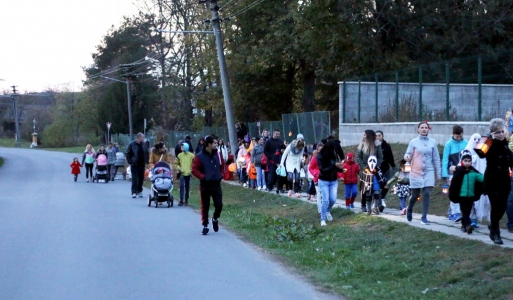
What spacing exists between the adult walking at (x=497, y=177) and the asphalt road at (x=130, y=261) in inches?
111

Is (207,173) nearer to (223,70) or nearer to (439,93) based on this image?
(439,93)

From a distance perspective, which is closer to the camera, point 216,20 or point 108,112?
point 216,20

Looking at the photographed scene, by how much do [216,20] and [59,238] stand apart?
54.5 feet

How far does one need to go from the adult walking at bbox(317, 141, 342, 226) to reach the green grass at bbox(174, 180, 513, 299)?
440 mm

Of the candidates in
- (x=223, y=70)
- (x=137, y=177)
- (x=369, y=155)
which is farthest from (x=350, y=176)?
(x=223, y=70)

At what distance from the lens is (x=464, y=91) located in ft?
74.4

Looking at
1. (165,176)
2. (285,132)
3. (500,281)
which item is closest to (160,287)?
(500,281)

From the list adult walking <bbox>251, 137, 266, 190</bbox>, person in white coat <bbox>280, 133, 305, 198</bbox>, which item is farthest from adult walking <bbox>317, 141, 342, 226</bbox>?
adult walking <bbox>251, 137, 266, 190</bbox>

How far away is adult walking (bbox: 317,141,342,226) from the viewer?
1577cm

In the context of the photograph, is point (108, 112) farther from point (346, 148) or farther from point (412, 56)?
point (346, 148)

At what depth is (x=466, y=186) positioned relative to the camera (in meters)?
12.4

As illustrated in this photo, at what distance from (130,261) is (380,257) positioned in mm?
3584

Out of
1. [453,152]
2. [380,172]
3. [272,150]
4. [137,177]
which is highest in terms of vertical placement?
[453,152]

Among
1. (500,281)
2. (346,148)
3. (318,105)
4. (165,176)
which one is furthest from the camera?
(318,105)
